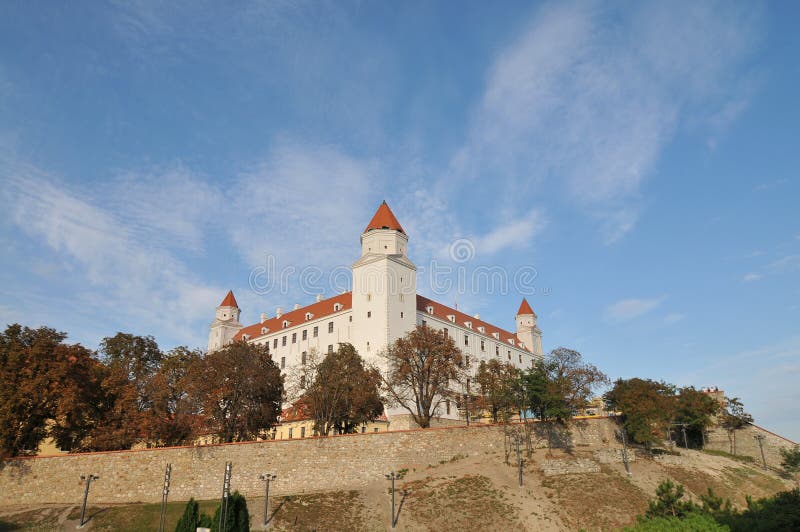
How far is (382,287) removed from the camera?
61.2 meters

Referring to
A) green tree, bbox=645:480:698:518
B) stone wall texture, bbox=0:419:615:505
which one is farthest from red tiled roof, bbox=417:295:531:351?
green tree, bbox=645:480:698:518

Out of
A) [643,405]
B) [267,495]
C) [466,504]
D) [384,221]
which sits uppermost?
[384,221]

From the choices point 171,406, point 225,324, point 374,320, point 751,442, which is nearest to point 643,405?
point 751,442

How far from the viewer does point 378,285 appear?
61.8 meters

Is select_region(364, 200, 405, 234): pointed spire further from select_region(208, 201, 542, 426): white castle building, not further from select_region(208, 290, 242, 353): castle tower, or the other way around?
select_region(208, 290, 242, 353): castle tower

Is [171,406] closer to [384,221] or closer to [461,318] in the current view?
[384,221]

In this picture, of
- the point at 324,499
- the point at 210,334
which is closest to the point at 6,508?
the point at 324,499

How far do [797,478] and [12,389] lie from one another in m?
57.5

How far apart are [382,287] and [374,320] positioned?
11.6 feet

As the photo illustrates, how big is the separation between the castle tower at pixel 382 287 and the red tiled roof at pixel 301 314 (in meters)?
4.33

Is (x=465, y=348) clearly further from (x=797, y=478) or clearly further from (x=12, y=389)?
(x=12, y=389)

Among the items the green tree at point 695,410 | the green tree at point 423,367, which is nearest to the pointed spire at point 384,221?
the green tree at point 423,367

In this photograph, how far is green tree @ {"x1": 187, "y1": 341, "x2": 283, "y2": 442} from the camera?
1654 inches

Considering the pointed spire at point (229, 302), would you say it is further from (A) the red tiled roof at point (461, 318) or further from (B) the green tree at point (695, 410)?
(B) the green tree at point (695, 410)
